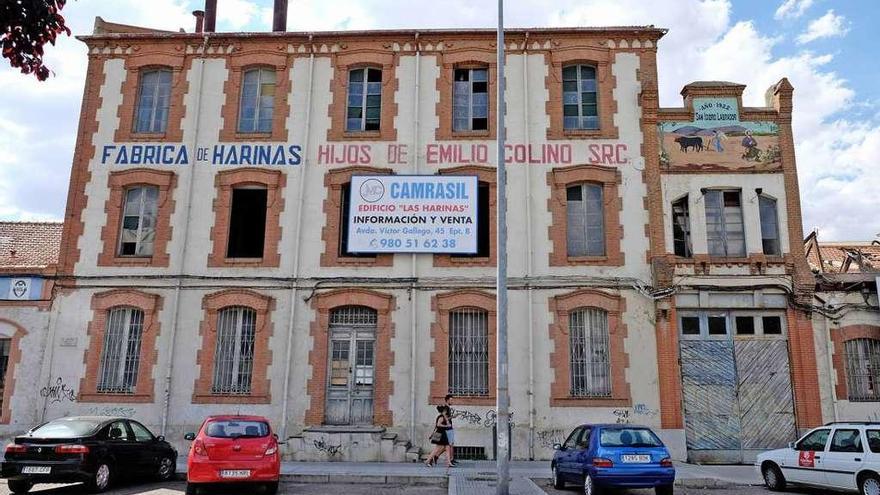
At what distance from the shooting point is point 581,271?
59.2ft

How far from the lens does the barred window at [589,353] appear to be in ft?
57.4

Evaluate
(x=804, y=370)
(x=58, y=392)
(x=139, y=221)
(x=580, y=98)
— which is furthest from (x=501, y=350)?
(x=58, y=392)

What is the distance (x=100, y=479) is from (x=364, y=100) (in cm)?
1228

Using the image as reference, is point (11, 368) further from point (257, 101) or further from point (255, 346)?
point (257, 101)

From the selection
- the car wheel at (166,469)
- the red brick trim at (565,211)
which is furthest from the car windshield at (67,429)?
the red brick trim at (565,211)

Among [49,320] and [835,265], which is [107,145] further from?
[835,265]

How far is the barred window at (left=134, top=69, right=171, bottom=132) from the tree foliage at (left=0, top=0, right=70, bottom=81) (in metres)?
13.9

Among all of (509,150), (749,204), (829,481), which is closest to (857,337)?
(749,204)

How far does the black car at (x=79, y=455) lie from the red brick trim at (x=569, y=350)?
32.4 feet

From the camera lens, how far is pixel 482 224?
61.7 ft

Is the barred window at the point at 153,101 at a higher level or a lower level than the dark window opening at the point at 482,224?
higher

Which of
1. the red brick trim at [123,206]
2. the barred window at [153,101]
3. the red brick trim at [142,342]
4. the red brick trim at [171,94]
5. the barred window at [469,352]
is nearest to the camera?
the barred window at [469,352]

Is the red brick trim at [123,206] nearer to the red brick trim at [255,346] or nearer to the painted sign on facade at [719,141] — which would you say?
the red brick trim at [255,346]

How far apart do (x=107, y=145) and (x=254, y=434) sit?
39.1 ft
